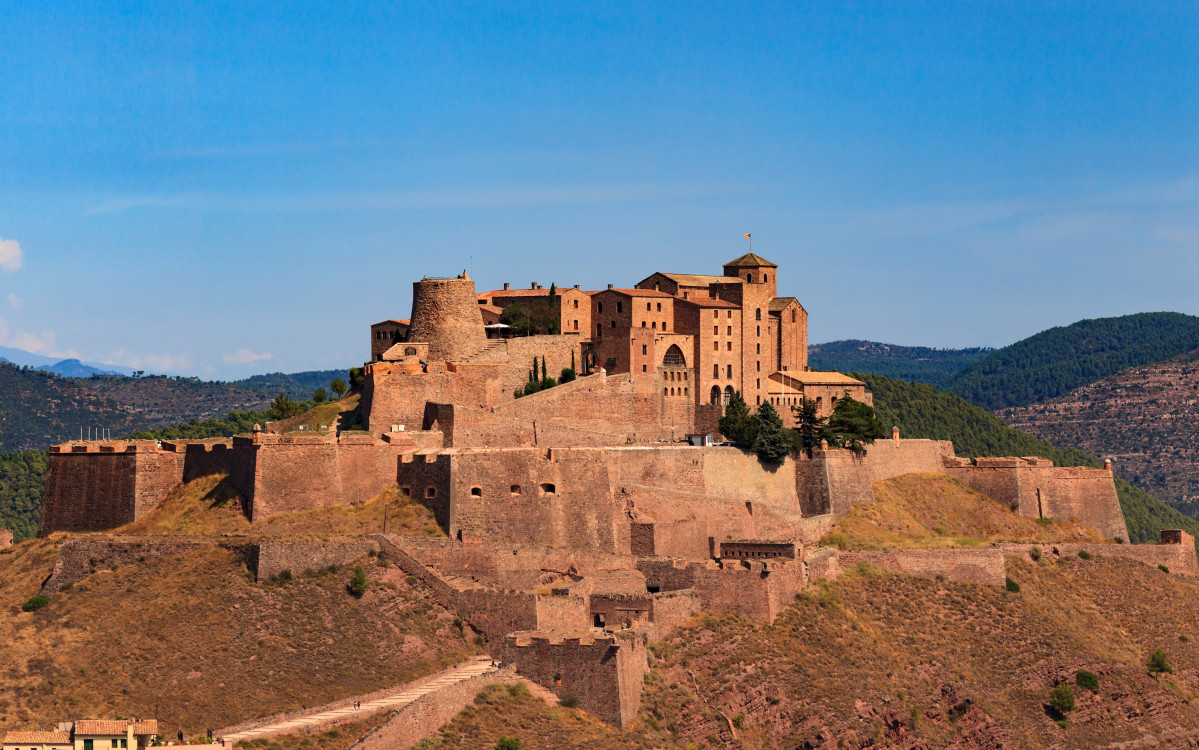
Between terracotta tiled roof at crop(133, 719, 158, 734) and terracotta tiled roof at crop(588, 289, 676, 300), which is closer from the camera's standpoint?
terracotta tiled roof at crop(133, 719, 158, 734)

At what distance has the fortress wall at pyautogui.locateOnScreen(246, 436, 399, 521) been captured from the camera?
2260 inches

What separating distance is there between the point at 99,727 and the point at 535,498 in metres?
22.7

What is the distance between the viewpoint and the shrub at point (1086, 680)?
64.3 m

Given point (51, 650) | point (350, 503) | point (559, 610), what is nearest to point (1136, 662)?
point (559, 610)

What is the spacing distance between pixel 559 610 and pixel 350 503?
1069cm

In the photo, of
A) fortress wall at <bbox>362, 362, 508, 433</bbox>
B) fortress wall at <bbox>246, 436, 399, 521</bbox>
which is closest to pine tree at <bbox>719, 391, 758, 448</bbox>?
fortress wall at <bbox>362, 362, 508, 433</bbox>

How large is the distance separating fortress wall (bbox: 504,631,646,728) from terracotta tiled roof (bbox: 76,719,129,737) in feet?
45.0

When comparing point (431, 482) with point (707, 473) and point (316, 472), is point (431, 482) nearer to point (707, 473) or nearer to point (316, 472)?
point (316, 472)

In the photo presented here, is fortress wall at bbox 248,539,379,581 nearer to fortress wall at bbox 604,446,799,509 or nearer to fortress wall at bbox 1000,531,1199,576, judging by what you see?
fortress wall at bbox 604,446,799,509

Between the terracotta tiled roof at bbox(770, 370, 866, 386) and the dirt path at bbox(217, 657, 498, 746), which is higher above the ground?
the terracotta tiled roof at bbox(770, 370, 866, 386)

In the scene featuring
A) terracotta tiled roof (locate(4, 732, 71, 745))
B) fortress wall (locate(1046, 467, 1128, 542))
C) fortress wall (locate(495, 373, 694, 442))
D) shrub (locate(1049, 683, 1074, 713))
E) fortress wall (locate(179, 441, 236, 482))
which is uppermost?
fortress wall (locate(495, 373, 694, 442))

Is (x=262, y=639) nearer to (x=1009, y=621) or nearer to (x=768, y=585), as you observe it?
(x=768, y=585)

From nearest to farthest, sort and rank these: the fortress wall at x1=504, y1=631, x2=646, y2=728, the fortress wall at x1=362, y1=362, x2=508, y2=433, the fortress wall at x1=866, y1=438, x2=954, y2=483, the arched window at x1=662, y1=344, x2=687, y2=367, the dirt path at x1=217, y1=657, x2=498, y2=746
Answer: the dirt path at x1=217, y1=657, x2=498, y2=746 < the fortress wall at x1=504, y1=631, x2=646, y2=728 < the fortress wall at x1=362, y1=362, x2=508, y2=433 < the arched window at x1=662, y1=344, x2=687, y2=367 < the fortress wall at x1=866, y1=438, x2=954, y2=483

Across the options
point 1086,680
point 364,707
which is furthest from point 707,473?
point 364,707
